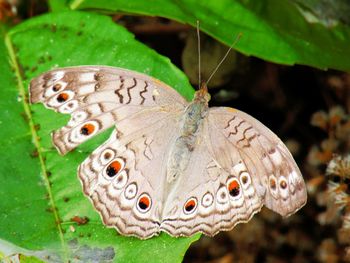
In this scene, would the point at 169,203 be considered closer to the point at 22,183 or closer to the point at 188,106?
the point at 188,106

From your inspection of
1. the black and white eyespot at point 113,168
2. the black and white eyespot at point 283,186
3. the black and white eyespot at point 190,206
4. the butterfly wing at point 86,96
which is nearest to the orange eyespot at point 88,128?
the butterfly wing at point 86,96

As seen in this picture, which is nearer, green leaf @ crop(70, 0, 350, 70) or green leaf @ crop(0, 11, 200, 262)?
green leaf @ crop(0, 11, 200, 262)

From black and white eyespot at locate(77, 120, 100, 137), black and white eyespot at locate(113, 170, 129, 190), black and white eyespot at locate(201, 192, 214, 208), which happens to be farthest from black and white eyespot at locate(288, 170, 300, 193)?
black and white eyespot at locate(77, 120, 100, 137)

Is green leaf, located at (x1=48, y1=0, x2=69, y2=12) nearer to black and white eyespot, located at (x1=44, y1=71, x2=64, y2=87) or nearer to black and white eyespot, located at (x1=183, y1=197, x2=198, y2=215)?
black and white eyespot, located at (x1=44, y1=71, x2=64, y2=87)

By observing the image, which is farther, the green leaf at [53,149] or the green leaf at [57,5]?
the green leaf at [57,5]

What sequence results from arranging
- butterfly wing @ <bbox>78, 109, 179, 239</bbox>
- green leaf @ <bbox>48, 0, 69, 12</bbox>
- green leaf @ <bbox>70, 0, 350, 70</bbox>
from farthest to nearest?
green leaf @ <bbox>48, 0, 69, 12</bbox> < green leaf @ <bbox>70, 0, 350, 70</bbox> < butterfly wing @ <bbox>78, 109, 179, 239</bbox>

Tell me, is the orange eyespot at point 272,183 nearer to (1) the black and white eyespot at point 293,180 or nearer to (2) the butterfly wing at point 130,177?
(1) the black and white eyespot at point 293,180

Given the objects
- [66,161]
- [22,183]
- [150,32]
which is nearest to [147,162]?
[66,161]

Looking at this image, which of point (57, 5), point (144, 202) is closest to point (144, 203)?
point (144, 202)
